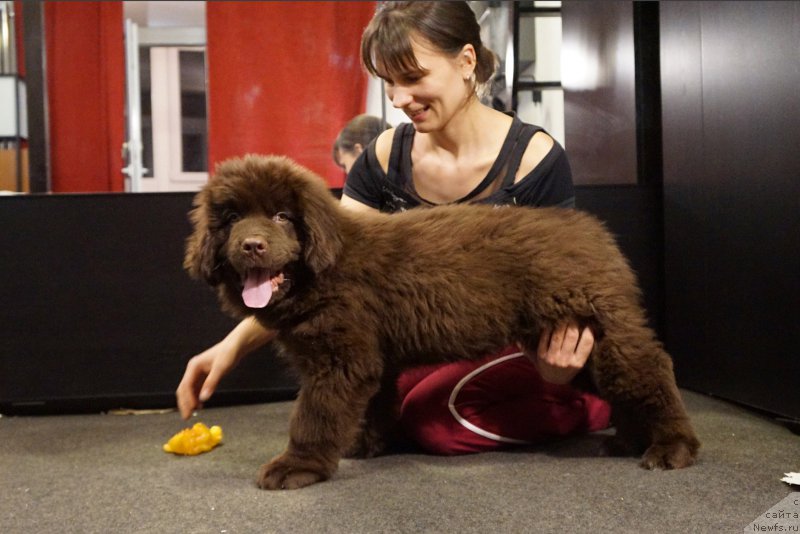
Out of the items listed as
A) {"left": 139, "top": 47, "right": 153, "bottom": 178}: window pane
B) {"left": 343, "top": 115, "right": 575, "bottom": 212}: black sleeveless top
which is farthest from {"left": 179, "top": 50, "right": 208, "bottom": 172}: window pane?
{"left": 343, "top": 115, "right": 575, "bottom": 212}: black sleeveless top

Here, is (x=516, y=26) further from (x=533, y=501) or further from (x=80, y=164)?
(x=80, y=164)

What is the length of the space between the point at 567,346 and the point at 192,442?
3.96 feet

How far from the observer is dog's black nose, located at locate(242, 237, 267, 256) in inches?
67.3

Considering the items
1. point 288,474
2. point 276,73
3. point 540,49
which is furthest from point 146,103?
point 288,474

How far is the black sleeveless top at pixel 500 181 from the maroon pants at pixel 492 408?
20.8 inches

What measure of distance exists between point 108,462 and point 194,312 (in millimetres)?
979

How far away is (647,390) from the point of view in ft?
6.47

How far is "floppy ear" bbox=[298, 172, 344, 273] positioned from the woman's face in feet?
1.66

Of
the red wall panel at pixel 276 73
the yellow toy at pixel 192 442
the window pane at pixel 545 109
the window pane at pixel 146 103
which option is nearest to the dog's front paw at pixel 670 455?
the yellow toy at pixel 192 442

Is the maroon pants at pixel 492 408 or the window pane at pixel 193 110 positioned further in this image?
the window pane at pixel 193 110

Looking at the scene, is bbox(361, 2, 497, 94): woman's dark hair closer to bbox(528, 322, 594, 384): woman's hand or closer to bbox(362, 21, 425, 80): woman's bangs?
bbox(362, 21, 425, 80): woman's bangs

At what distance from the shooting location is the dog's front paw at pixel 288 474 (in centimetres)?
185

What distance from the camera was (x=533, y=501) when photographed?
5.78 ft

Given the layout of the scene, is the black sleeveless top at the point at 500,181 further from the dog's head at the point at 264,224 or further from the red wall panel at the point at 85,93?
the red wall panel at the point at 85,93
